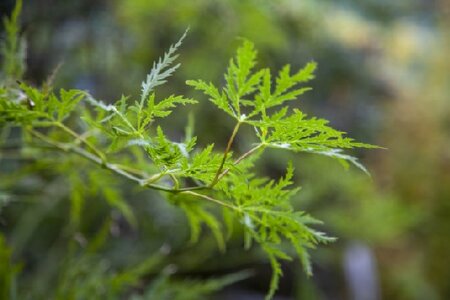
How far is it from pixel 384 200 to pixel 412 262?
404mm

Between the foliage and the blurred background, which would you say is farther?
the blurred background

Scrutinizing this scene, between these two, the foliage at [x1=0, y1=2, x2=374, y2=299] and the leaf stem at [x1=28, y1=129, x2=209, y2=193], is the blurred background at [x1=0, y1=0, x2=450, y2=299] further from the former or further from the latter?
the foliage at [x1=0, y1=2, x2=374, y2=299]

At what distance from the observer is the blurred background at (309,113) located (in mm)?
1265

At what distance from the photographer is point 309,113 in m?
1.95

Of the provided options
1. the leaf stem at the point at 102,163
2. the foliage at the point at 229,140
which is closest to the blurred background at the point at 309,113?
the leaf stem at the point at 102,163

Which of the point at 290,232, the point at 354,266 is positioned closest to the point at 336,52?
the point at 354,266

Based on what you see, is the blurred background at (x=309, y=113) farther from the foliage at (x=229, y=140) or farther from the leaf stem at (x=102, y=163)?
the foliage at (x=229, y=140)

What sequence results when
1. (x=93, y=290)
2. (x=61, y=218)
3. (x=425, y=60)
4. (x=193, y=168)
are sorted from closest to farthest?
1. (x=193, y=168)
2. (x=93, y=290)
3. (x=61, y=218)
4. (x=425, y=60)

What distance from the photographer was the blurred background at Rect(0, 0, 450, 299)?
1.26m

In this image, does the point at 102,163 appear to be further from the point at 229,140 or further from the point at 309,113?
the point at 309,113

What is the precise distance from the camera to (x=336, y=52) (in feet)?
7.12

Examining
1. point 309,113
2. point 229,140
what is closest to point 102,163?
point 229,140

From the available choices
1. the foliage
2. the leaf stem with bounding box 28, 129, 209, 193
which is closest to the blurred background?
the leaf stem with bounding box 28, 129, 209, 193

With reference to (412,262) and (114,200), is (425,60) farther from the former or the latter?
(114,200)
